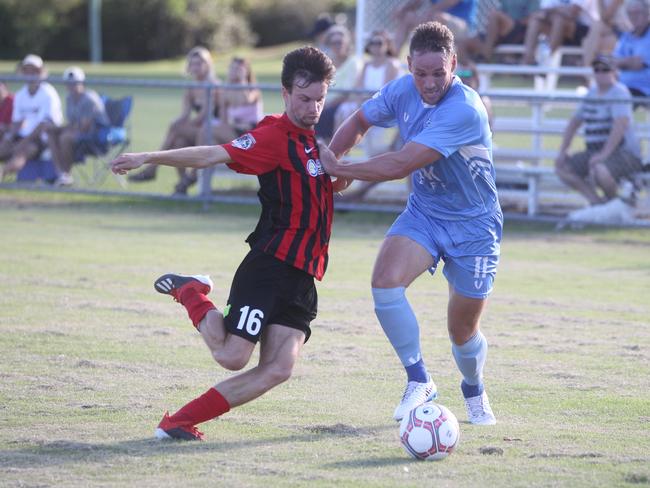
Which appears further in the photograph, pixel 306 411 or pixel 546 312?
pixel 546 312

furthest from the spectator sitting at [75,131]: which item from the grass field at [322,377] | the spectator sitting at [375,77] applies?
the spectator sitting at [375,77]

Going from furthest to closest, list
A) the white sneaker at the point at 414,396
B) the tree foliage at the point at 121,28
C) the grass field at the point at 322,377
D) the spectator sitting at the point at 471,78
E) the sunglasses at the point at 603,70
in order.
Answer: the tree foliage at the point at 121,28, the spectator sitting at the point at 471,78, the sunglasses at the point at 603,70, the white sneaker at the point at 414,396, the grass field at the point at 322,377

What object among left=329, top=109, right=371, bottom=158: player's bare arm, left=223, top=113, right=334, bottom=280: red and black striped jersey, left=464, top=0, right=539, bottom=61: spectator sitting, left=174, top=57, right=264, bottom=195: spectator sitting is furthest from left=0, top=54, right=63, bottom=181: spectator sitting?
left=223, top=113, right=334, bottom=280: red and black striped jersey

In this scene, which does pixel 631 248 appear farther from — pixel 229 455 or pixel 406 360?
pixel 229 455

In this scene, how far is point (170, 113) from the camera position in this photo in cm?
2894

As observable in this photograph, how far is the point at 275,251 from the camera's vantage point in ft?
17.1

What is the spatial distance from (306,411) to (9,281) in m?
4.52

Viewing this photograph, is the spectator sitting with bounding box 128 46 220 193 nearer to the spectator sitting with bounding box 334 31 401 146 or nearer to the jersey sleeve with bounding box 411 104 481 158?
the spectator sitting with bounding box 334 31 401 146

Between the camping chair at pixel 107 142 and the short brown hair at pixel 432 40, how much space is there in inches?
396

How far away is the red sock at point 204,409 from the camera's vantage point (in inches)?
205

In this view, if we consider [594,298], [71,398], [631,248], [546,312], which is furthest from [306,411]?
[631,248]

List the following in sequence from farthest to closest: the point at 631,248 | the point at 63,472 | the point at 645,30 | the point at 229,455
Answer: the point at 645,30 < the point at 631,248 < the point at 229,455 < the point at 63,472

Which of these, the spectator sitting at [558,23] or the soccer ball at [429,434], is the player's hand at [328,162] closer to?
the soccer ball at [429,434]

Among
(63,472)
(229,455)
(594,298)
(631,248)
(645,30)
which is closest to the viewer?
(63,472)
